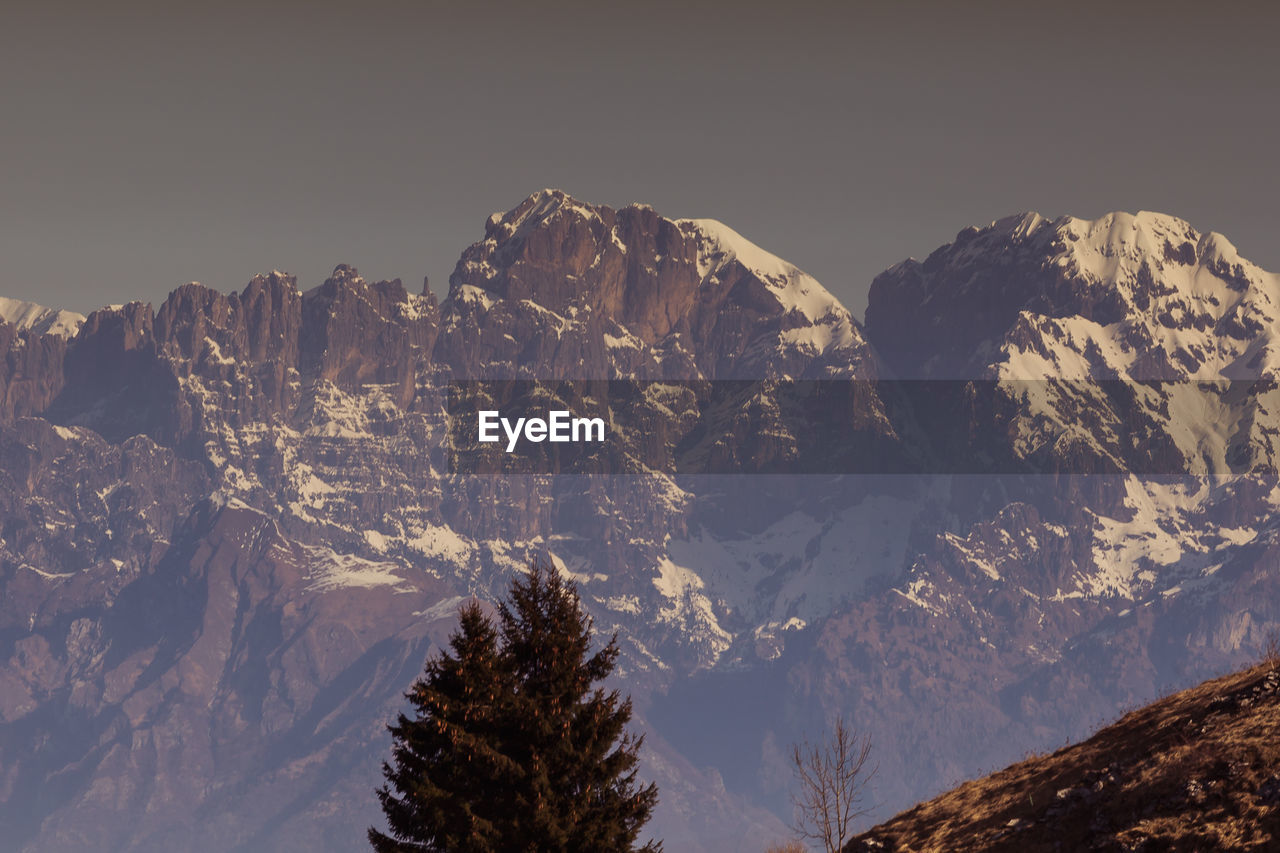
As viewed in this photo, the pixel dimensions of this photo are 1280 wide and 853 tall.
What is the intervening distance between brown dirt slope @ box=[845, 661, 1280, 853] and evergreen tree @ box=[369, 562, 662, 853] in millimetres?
10500

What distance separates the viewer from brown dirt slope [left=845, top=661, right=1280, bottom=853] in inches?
2068

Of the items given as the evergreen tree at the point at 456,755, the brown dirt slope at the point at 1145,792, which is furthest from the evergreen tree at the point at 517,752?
the brown dirt slope at the point at 1145,792

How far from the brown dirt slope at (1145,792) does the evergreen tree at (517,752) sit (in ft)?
34.4

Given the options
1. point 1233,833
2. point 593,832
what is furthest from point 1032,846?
point 593,832

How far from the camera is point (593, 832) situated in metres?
55.5

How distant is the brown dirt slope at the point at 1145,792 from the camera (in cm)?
5253

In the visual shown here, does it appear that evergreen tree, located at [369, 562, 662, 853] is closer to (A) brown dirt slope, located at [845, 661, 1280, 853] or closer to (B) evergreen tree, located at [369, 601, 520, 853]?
(B) evergreen tree, located at [369, 601, 520, 853]

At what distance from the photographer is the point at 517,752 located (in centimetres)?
5672

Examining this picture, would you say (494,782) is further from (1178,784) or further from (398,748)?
(1178,784)

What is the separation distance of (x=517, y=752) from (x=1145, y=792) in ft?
56.1

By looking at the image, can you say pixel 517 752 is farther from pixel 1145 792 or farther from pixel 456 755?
pixel 1145 792

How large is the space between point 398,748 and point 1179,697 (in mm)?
24107

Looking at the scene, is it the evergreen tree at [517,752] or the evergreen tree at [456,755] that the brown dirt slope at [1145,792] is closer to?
the evergreen tree at [517,752]

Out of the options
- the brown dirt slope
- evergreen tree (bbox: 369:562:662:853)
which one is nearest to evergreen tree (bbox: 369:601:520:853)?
evergreen tree (bbox: 369:562:662:853)
